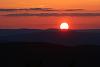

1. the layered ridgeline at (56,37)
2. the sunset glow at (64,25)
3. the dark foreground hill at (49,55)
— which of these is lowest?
the dark foreground hill at (49,55)

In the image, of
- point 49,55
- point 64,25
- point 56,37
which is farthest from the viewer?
point 64,25

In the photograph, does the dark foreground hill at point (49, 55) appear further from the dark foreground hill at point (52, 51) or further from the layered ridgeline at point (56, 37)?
the layered ridgeline at point (56, 37)

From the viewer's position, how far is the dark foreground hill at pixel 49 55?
9.53 meters

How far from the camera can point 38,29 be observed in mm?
17484

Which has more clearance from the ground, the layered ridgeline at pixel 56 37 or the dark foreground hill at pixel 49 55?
the layered ridgeline at pixel 56 37

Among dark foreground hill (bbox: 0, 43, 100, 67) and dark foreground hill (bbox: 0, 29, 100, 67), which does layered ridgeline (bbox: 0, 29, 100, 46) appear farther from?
dark foreground hill (bbox: 0, 43, 100, 67)

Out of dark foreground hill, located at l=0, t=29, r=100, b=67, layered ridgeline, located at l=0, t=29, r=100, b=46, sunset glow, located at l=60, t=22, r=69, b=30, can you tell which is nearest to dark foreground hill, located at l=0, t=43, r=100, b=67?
dark foreground hill, located at l=0, t=29, r=100, b=67

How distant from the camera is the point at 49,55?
1052 centimetres

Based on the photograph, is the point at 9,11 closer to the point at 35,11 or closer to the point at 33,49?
the point at 35,11

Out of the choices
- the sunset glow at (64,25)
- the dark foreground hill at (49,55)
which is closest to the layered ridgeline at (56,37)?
the sunset glow at (64,25)

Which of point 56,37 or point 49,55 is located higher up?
point 56,37

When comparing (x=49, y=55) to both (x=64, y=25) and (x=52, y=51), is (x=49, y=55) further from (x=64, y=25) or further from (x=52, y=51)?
(x=64, y=25)

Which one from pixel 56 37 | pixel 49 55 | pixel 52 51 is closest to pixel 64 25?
pixel 56 37

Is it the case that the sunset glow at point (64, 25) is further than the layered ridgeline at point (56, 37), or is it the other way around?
the sunset glow at point (64, 25)
